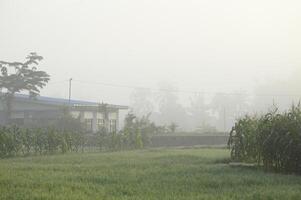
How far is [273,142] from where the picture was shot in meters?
13.4

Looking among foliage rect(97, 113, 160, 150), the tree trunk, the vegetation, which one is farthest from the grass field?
the tree trunk

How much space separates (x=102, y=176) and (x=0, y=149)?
37.7 feet

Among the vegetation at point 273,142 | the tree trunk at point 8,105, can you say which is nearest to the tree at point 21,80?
the tree trunk at point 8,105

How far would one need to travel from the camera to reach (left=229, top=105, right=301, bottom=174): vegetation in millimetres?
12945

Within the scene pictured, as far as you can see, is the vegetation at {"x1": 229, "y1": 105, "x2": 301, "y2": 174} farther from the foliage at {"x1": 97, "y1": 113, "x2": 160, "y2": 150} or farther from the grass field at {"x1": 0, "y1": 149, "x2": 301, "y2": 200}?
the foliage at {"x1": 97, "y1": 113, "x2": 160, "y2": 150}

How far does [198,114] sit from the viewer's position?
111 metres

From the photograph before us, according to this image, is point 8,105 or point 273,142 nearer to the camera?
point 273,142

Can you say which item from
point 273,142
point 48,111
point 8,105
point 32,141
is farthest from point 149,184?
point 8,105

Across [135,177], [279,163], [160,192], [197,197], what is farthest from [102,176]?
[279,163]

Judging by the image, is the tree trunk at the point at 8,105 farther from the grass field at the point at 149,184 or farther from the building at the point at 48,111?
the grass field at the point at 149,184

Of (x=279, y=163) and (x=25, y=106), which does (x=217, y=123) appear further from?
(x=279, y=163)

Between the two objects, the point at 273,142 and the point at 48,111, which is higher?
the point at 48,111

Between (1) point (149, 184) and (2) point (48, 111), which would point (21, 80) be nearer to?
(2) point (48, 111)

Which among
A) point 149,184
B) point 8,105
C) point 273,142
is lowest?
point 149,184
